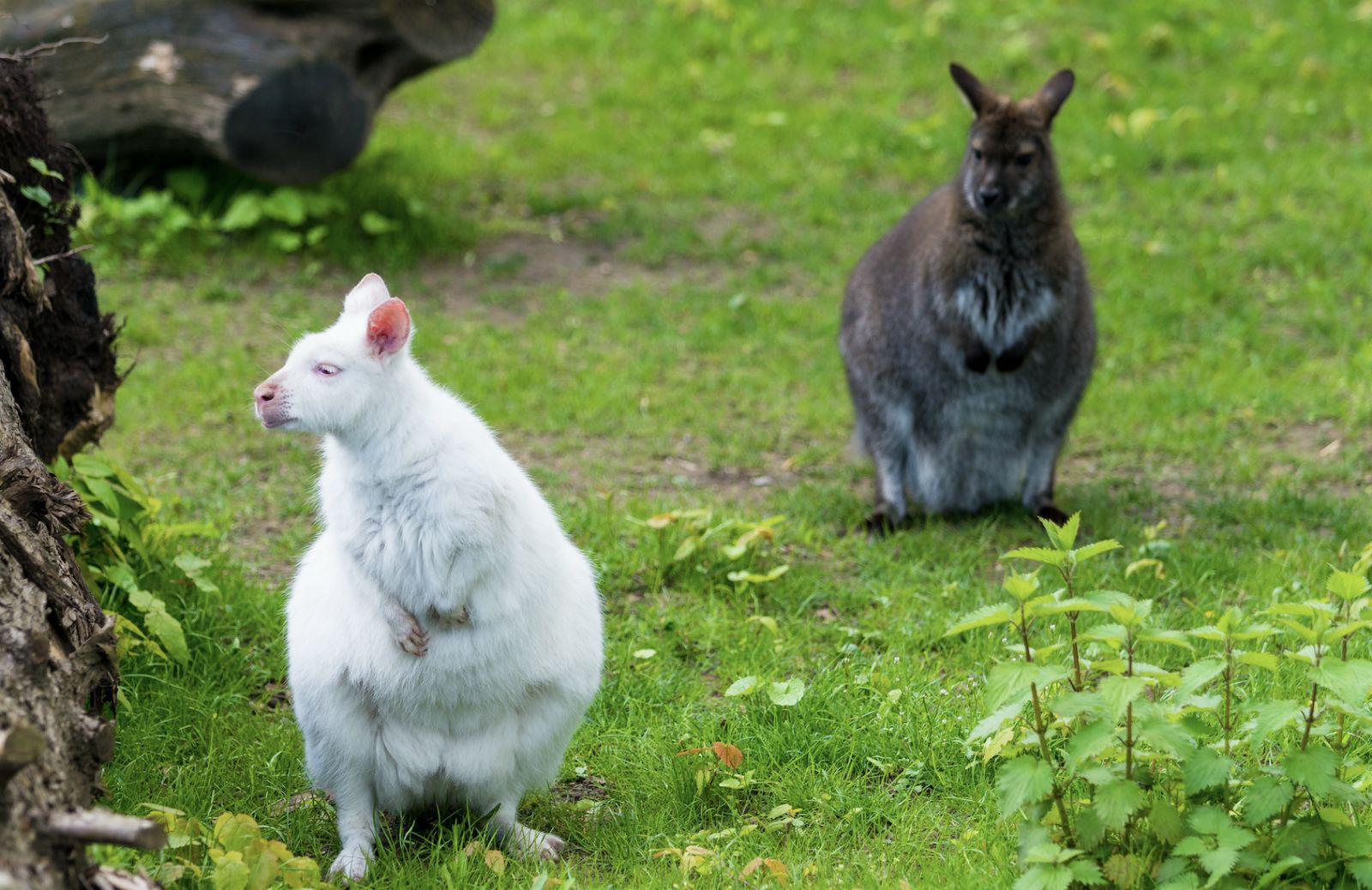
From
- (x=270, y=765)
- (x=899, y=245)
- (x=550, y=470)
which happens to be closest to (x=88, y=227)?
(x=550, y=470)

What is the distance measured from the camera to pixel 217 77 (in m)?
7.07

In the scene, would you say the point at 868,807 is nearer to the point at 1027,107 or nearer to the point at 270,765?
the point at 270,765

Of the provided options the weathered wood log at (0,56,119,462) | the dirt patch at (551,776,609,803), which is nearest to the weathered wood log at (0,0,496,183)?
the weathered wood log at (0,56,119,462)

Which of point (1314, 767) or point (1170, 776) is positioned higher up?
point (1314, 767)

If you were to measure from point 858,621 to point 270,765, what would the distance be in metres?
1.80

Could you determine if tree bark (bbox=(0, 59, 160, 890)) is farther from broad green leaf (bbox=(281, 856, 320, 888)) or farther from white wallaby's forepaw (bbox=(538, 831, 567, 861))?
white wallaby's forepaw (bbox=(538, 831, 567, 861))

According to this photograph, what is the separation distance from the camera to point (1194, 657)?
3.89 metres

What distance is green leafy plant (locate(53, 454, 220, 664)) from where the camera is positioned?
382cm

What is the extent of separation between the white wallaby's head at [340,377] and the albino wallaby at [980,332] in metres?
2.73

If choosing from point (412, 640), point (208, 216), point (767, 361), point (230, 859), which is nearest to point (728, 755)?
point (412, 640)

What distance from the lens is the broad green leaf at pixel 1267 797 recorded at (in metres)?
2.63

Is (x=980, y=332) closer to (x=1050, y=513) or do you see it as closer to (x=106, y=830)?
(x=1050, y=513)

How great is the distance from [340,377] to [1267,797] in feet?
6.43

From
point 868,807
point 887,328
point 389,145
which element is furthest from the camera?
point 389,145
